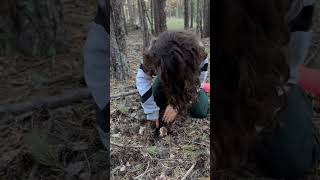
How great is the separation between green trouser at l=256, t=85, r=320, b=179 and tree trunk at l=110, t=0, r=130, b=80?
2097 mm

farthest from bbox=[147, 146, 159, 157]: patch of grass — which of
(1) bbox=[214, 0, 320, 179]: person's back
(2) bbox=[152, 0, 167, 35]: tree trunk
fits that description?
(2) bbox=[152, 0, 167, 35]: tree trunk

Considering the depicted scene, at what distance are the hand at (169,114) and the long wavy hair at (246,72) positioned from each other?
1.21 m

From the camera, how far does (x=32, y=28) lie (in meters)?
1.01

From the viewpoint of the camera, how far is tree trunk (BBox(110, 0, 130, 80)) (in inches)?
122

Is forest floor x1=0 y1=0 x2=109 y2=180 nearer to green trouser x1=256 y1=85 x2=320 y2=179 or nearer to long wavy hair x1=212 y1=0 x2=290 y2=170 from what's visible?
long wavy hair x1=212 y1=0 x2=290 y2=170

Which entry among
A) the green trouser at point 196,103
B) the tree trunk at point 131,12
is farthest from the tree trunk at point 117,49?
the tree trunk at point 131,12

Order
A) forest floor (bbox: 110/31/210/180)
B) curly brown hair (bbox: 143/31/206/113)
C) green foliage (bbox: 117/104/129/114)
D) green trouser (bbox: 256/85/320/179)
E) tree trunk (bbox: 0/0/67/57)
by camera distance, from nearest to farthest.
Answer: tree trunk (bbox: 0/0/67/57)
green trouser (bbox: 256/85/320/179)
curly brown hair (bbox: 143/31/206/113)
forest floor (bbox: 110/31/210/180)
green foliage (bbox: 117/104/129/114)

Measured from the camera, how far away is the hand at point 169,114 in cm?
234

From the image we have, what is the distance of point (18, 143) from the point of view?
3.42 feet

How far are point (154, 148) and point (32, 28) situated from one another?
150 centimetres

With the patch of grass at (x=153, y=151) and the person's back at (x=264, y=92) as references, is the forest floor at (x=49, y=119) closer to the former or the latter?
the person's back at (x=264, y=92)

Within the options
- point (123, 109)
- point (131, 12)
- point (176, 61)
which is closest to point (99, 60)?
point (176, 61)

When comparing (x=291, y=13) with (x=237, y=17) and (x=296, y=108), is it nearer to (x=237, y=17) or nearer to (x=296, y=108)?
(x=237, y=17)

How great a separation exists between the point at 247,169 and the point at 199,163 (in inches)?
43.5
